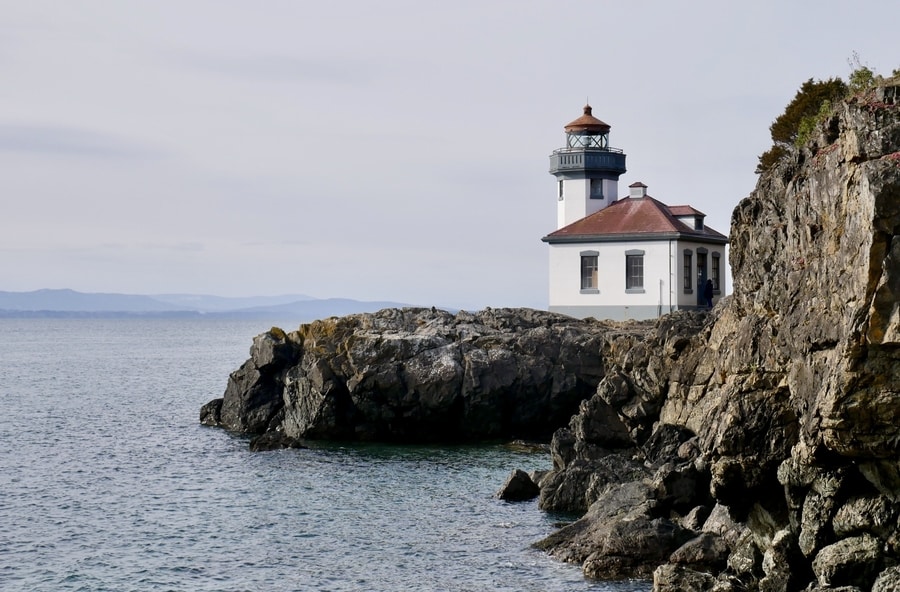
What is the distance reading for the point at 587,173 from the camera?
60844 mm

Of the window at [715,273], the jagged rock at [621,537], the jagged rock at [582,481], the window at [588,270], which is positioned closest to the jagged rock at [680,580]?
the jagged rock at [621,537]

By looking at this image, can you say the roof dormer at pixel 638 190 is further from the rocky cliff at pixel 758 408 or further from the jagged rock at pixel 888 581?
the jagged rock at pixel 888 581

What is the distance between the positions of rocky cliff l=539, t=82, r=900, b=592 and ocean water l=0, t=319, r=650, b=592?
1.85m

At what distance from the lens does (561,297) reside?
5722 centimetres

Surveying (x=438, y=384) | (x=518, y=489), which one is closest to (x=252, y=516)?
(x=518, y=489)

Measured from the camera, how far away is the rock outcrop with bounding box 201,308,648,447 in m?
44.0

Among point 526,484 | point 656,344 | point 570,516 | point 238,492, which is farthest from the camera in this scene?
point 656,344

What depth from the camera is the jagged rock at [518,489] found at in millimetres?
32406

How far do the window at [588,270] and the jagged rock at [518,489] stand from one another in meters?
24.7

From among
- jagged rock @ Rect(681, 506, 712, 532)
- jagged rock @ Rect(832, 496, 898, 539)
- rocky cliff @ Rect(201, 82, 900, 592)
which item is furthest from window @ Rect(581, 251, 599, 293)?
jagged rock @ Rect(832, 496, 898, 539)

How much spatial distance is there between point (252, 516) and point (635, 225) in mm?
30882

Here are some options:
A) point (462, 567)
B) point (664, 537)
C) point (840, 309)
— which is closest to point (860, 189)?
point (840, 309)

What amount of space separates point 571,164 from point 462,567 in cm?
3907

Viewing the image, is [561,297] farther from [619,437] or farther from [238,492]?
[238,492]
